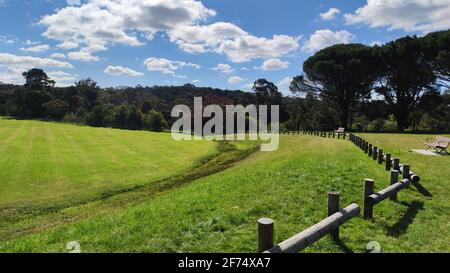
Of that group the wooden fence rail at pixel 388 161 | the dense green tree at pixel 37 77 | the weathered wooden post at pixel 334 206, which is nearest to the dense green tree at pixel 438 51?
the wooden fence rail at pixel 388 161

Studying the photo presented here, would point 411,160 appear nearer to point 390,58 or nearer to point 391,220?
point 391,220

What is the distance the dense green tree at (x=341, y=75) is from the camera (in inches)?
2349

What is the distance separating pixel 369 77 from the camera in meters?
60.5

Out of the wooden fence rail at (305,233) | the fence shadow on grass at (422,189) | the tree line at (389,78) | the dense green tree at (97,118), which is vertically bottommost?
the fence shadow on grass at (422,189)

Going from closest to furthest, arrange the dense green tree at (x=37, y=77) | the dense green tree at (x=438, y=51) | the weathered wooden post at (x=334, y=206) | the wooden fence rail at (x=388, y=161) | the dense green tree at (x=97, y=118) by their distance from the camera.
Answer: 1. the weathered wooden post at (x=334, y=206)
2. the wooden fence rail at (x=388, y=161)
3. the dense green tree at (x=438, y=51)
4. the dense green tree at (x=97, y=118)
5. the dense green tree at (x=37, y=77)

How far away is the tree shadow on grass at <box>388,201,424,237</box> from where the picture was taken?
780 centimetres

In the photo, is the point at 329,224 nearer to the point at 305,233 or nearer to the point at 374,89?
the point at 305,233

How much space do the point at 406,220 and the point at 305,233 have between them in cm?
418

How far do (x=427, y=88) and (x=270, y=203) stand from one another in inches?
2240

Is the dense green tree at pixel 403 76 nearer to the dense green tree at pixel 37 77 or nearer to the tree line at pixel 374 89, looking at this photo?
the tree line at pixel 374 89

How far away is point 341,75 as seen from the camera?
62094 mm

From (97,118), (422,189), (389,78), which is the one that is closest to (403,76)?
(389,78)

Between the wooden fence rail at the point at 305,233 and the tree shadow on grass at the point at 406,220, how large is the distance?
1.10m
